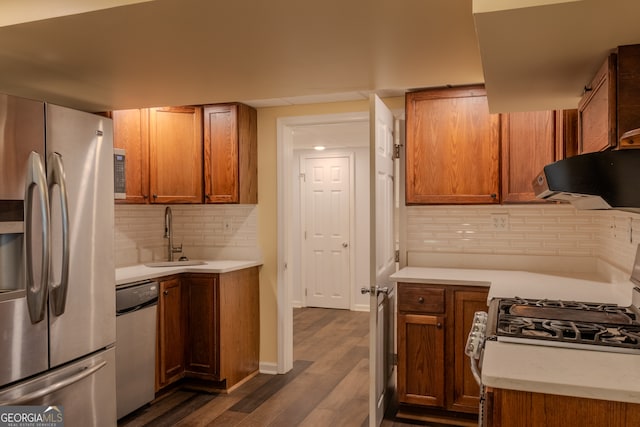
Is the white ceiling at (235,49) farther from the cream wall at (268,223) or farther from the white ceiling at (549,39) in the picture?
the cream wall at (268,223)

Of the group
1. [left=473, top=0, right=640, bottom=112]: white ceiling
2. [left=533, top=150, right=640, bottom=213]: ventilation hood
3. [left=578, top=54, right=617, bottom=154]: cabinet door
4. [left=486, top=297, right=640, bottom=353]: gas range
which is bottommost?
[left=486, top=297, right=640, bottom=353]: gas range

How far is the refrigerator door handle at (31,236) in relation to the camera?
2.06m

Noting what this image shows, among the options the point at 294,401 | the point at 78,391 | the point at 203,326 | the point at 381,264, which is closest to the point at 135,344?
the point at 203,326

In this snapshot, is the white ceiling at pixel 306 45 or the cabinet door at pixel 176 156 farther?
the cabinet door at pixel 176 156

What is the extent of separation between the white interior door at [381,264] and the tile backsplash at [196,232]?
1324mm

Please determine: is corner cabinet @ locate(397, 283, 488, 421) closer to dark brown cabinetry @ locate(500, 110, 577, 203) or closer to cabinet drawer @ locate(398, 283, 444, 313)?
cabinet drawer @ locate(398, 283, 444, 313)

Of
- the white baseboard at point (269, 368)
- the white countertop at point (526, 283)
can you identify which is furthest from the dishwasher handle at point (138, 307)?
the white countertop at point (526, 283)

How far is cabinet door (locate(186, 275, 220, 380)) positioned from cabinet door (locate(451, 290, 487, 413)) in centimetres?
171

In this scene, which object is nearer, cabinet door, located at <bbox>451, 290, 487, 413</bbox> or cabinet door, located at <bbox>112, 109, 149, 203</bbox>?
cabinet door, located at <bbox>451, 290, 487, 413</bbox>

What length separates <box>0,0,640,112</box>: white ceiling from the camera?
58.7 inches

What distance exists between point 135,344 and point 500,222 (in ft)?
8.69

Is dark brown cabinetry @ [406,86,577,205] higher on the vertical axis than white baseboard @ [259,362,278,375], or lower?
higher

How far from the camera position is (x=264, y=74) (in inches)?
91.3

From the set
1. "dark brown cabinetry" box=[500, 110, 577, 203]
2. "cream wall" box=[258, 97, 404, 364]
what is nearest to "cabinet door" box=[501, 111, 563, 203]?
"dark brown cabinetry" box=[500, 110, 577, 203]
